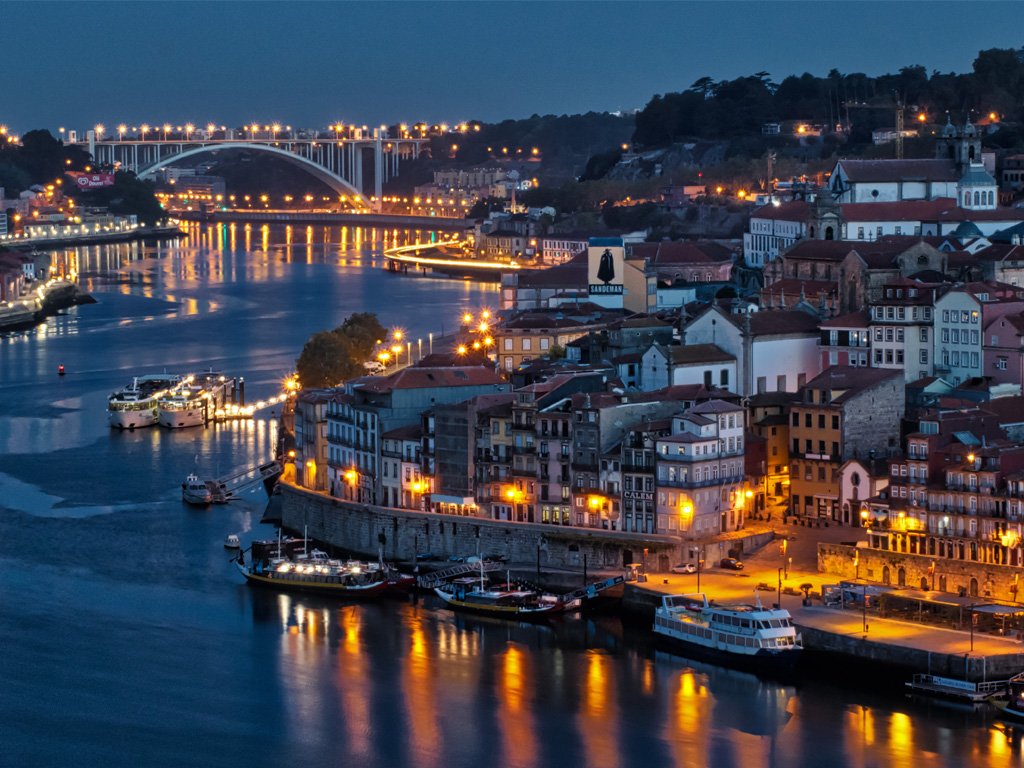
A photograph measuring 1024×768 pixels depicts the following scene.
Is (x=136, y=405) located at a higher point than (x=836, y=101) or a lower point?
lower

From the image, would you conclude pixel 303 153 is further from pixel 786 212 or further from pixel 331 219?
pixel 786 212

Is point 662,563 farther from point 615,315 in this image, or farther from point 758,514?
point 615,315

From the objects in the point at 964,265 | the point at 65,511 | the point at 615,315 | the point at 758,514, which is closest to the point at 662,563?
the point at 758,514

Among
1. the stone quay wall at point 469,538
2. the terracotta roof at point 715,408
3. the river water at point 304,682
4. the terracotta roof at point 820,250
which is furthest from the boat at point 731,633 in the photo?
the terracotta roof at point 820,250

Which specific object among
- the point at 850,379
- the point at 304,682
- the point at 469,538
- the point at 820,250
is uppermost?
the point at 820,250

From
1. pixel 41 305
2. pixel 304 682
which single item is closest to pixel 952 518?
pixel 304 682

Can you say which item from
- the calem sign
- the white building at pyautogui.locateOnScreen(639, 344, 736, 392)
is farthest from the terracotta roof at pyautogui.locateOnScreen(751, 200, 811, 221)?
the white building at pyautogui.locateOnScreen(639, 344, 736, 392)
